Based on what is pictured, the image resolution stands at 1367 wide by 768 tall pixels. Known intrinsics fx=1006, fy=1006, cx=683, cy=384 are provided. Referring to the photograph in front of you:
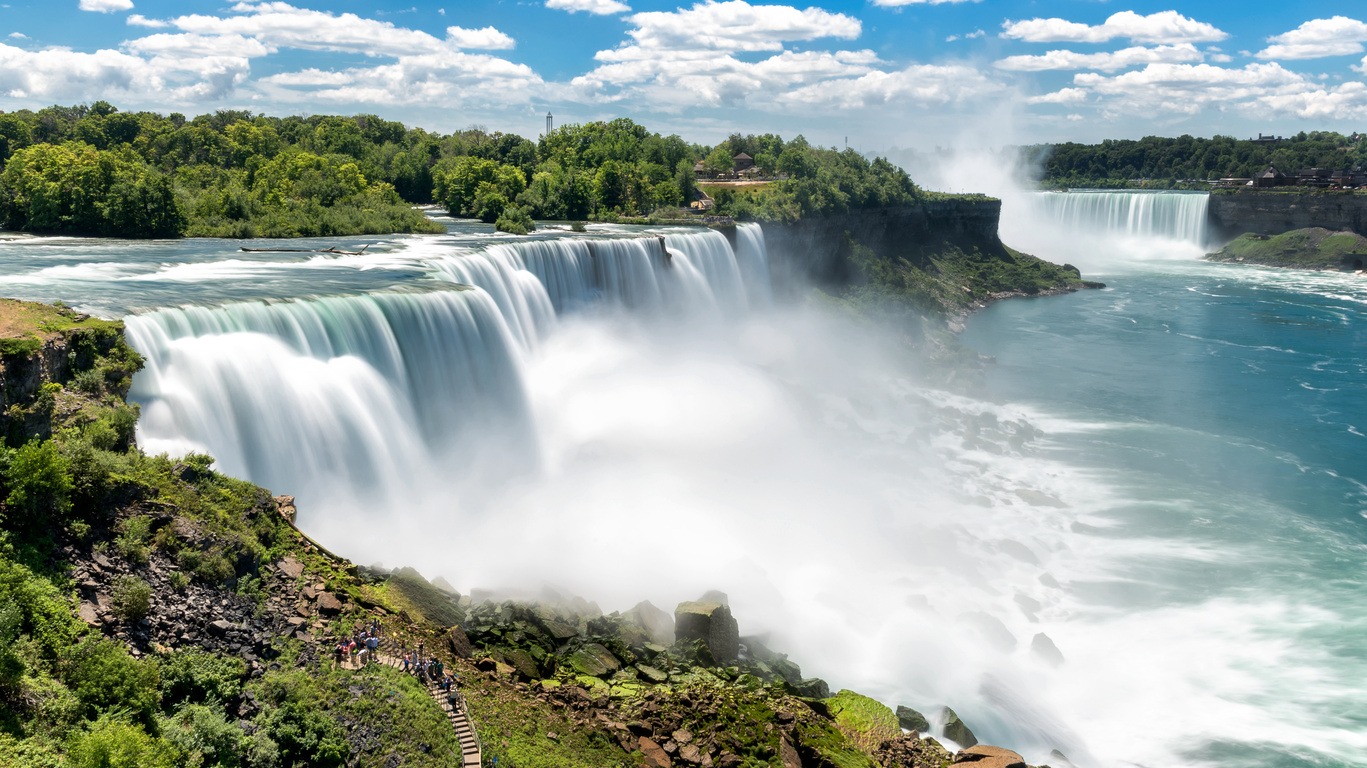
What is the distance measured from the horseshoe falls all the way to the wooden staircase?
19.7 ft

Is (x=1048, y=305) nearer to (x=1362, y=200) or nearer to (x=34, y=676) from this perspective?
(x=1362, y=200)

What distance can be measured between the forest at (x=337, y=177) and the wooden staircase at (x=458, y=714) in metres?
34.1

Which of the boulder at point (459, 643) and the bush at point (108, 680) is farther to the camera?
the boulder at point (459, 643)

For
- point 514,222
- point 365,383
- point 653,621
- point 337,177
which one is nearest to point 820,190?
point 514,222

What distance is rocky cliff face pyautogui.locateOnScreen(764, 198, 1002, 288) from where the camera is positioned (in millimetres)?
61656

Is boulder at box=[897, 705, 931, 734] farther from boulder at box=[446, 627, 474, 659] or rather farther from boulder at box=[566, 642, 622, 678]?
boulder at box=[446, 627, 474, 659]

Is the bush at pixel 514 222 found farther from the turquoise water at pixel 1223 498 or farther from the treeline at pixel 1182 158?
the treeline at pixel 1182 158

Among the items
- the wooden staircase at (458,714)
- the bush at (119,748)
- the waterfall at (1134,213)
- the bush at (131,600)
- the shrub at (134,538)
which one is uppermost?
the waterfall at (1134,213)

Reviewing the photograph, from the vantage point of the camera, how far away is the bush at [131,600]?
47.2 feet

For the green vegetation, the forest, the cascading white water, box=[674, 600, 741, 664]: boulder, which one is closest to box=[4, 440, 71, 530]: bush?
box=[674, 600, 741, 664]: boulder

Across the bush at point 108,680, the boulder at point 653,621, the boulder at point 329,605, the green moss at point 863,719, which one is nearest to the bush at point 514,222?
the boulder at point 653,621

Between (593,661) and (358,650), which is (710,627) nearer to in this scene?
(593,661)

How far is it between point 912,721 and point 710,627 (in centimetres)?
446

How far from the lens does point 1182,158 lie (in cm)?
14938
